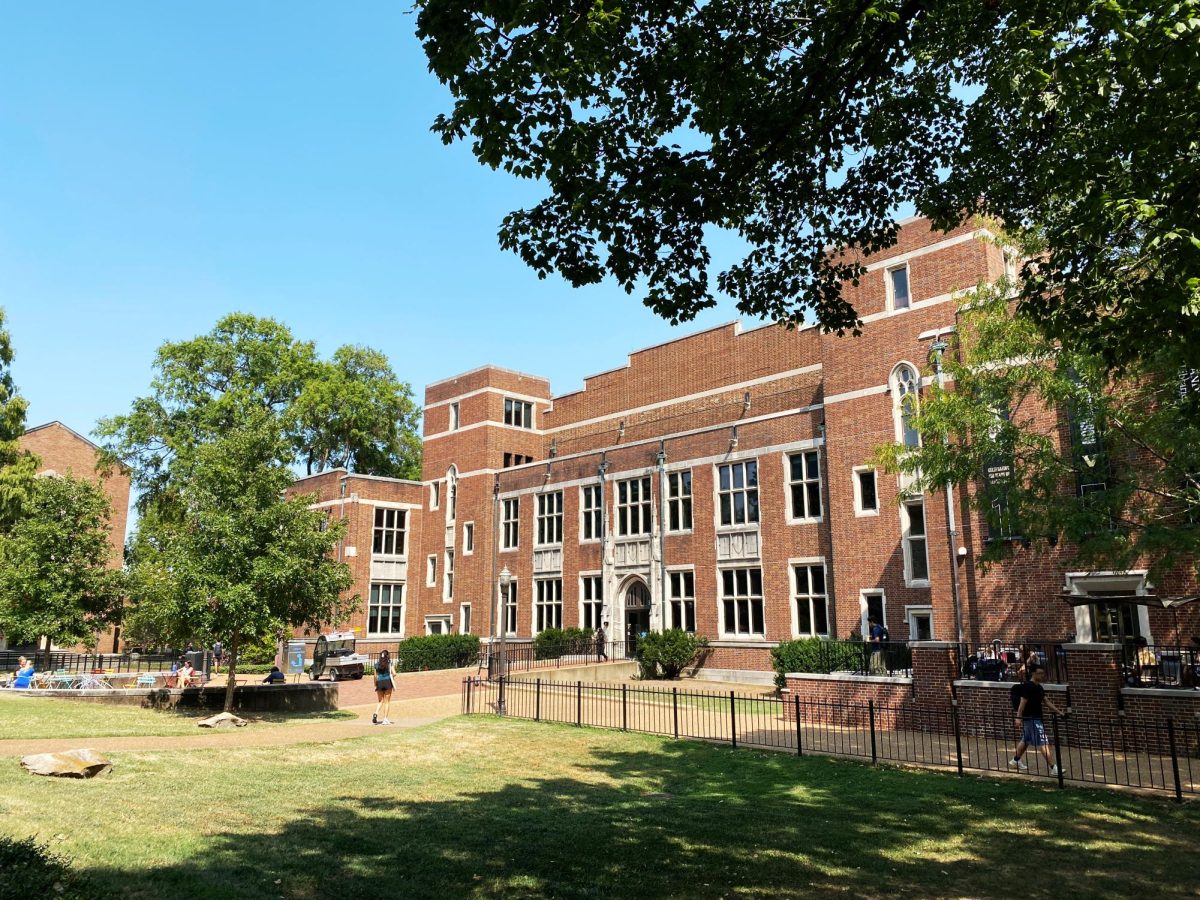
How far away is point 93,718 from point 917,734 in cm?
1863

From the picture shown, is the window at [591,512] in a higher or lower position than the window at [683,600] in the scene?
higher

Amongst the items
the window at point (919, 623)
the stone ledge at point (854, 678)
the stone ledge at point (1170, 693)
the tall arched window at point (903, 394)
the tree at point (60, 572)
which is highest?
the tall arched window at point (903, 394)

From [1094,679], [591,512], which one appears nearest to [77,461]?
[591,512]

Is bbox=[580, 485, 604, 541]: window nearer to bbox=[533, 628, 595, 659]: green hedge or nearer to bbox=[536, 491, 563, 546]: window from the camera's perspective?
bbox=[536, 491, 563, 546]: window

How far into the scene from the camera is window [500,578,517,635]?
40344 mm

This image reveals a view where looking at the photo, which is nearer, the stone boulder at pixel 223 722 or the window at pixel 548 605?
the stone boulder at pixel 223 722

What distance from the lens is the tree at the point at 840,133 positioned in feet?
24.8

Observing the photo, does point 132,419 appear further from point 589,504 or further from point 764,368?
point 764,368

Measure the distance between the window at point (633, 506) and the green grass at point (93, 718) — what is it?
52.2ft

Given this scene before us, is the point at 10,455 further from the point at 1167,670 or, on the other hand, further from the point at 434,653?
the point at 1167,670

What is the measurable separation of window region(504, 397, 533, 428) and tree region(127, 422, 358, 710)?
76.5 ft

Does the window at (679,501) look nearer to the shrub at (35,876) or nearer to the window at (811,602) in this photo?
the window at (811,602)

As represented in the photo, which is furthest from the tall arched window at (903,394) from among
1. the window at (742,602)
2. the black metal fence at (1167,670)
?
the black metal fence at (1167,670)

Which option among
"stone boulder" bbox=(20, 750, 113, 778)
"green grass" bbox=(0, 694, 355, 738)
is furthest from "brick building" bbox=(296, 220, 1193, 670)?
"stone boulder" bbox=(20, 750, 113, 778)
